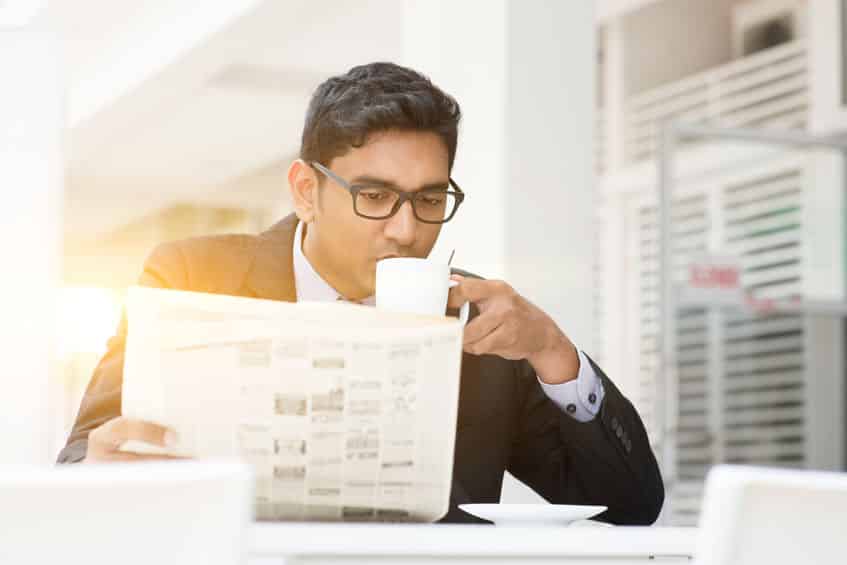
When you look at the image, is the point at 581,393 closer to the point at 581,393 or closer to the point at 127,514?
the point at 581,393

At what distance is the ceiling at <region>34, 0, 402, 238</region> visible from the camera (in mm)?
6047

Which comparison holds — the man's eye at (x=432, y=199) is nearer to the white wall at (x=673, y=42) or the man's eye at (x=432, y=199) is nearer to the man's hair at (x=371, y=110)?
the man's hair at (x=371, y=110)

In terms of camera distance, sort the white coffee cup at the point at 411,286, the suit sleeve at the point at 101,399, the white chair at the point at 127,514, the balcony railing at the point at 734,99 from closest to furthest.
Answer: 1. the white chair at the point at 127,514
2. the white coffee cup at the point at 411,286
3. the suit sleeve at the point at 101,399
4. the balcony railing at the point at 734,99

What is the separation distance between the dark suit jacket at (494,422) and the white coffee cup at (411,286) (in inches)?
20.2

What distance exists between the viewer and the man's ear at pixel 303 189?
8.04ft

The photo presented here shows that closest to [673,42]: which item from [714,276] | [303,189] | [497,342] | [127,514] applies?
[714,276]

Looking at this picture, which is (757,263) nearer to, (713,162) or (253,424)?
(713,162)

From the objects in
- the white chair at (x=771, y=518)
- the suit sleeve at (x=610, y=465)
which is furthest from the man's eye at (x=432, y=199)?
the white chair at (x=771, y=518)

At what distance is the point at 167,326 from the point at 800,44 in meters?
5.33

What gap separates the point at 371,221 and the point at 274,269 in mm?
204

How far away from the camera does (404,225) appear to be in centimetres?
226

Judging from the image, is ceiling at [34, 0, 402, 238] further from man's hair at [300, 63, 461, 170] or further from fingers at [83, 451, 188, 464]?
fingers at [83, 451, 188, 464]

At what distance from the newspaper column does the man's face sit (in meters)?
0.64

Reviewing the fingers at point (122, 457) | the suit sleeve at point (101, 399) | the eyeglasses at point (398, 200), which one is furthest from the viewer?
the eyeglasses at point (398, 200)
